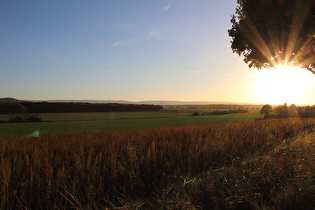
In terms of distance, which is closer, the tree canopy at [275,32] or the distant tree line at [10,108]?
the tree canopy at [275,32]

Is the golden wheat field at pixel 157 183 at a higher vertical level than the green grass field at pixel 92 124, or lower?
higher

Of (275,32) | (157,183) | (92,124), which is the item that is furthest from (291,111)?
(157,183)

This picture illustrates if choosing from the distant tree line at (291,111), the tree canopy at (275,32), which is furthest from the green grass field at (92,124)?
the tree canopy at (275,32)

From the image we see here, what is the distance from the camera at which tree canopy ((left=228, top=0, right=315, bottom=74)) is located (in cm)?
1012

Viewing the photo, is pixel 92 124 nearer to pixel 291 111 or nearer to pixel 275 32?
pixel 275 32

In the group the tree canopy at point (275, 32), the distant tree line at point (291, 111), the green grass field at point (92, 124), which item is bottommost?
the green grass field at point (92, 124)

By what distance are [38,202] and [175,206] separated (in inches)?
82.2

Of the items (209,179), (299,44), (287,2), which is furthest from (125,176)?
(299,44)

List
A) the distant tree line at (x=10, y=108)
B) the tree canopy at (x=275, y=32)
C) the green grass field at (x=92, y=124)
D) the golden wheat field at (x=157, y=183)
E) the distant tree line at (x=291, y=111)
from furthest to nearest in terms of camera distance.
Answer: the distant tree line at (x=10, y=108) → the distant tree line at (x=291, y=111) → the green grass field at (x=92, y=124) → the tree canopy at (x=275, y=32) → the golden wheat field at (x=157, y=183)

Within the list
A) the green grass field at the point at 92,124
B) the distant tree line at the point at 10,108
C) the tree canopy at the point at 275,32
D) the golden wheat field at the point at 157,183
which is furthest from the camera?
the distant tree line at the point at 10,108

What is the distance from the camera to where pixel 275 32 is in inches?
434

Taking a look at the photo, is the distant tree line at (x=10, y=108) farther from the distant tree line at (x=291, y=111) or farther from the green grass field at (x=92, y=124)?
the distant tree line at (x=291, y=111)

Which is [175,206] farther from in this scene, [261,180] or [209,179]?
[261,180]

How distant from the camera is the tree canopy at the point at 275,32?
1012 centimetres
